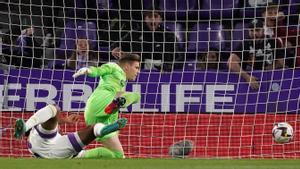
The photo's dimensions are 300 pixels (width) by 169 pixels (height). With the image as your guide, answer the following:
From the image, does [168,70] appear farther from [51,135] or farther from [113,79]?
[51,135]

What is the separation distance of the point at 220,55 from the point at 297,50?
3.58 feet

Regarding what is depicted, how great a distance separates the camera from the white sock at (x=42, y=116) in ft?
25.0

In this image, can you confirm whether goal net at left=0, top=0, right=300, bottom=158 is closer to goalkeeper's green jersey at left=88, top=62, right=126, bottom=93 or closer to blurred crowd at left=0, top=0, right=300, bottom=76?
blurred crowd at left=0, top=0, right=300, bottom=76

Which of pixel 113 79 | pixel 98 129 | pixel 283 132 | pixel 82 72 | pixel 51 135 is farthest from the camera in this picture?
pixel 283 132

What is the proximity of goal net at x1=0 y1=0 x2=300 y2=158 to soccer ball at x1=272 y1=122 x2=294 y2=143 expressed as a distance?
272 millimetres

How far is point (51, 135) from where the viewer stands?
788cm

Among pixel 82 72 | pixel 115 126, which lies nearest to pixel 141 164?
pixel 115 126

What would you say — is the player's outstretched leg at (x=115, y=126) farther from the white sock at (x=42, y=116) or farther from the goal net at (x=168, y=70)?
the goal net at (x=168, y=70)

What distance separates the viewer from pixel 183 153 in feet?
33.9

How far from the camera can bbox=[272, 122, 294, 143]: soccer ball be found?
32.3 ft

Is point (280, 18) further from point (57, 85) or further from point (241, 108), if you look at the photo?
point (57, 85)

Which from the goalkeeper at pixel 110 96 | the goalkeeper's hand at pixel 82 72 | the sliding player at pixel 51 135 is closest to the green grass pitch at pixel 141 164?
the sliding player at pixel 51 135

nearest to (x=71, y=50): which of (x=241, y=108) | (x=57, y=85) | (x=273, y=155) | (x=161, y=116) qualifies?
(x=57, y=85)

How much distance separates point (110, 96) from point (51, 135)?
1297mm
